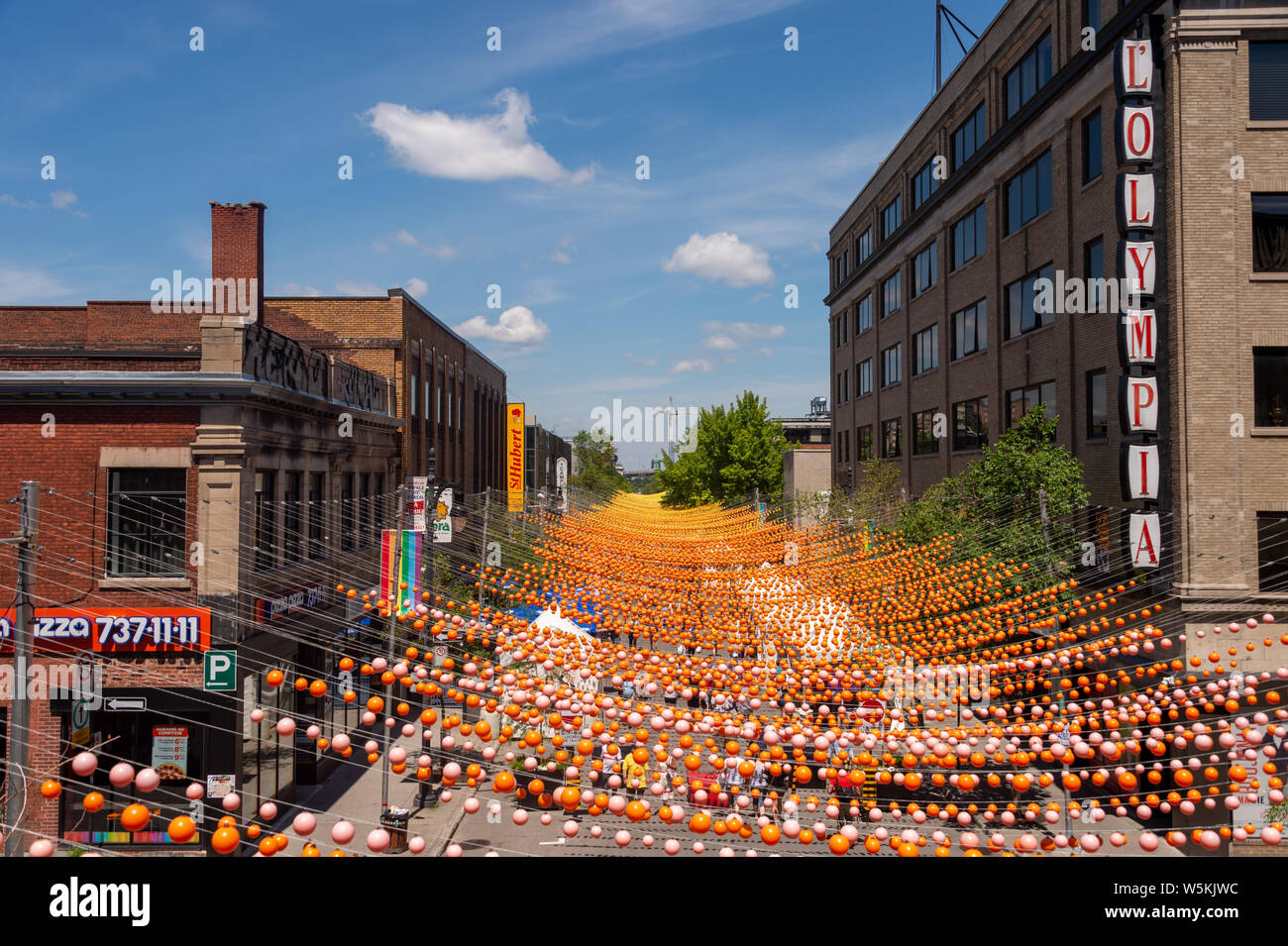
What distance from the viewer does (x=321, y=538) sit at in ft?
67.4

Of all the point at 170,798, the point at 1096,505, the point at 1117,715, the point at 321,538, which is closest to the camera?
the point at 1117,715

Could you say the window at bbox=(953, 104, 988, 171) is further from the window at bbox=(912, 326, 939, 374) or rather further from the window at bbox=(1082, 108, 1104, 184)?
the window at bbox=(1082, 108, 1104, 184)

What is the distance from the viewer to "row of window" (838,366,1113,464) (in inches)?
811

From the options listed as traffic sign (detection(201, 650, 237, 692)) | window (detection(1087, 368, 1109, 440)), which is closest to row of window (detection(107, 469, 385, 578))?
traffic sign (detection(201, 650, 237, 692))

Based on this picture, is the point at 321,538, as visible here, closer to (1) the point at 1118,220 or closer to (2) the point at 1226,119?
(1) the point at 1118,220

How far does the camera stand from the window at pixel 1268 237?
1648cm

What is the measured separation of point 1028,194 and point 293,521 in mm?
24458

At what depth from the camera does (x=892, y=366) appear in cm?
4012

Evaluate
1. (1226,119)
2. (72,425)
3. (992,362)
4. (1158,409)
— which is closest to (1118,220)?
(1226,119)

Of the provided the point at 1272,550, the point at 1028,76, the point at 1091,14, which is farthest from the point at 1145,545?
the point at 1028,76

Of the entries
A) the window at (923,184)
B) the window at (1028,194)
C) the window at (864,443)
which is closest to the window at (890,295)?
the window at (923,184)

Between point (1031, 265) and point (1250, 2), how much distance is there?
28.2ft

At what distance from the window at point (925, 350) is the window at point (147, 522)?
1137 inches

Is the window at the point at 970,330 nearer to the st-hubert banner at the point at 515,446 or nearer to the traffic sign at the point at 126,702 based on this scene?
the st-hubert banner at the point at 515,446
